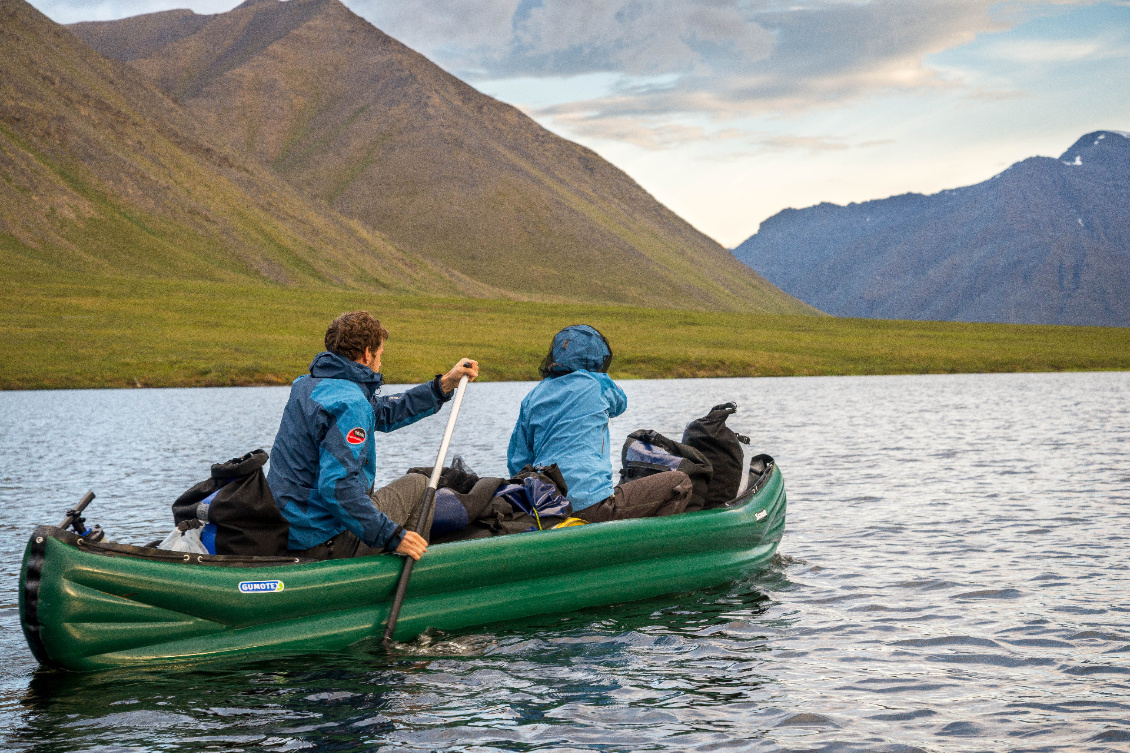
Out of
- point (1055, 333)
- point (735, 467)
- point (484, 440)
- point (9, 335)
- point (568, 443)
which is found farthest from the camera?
A: point (1055, 333)

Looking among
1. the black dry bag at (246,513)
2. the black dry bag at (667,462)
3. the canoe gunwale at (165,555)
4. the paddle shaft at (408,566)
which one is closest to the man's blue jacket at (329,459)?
the black dry bag at (246,513)

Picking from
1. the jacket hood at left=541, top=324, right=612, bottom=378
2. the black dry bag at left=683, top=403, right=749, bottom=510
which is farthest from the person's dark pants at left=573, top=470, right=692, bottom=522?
the jacket hood at left=541, top=324, right=612, bottom=378

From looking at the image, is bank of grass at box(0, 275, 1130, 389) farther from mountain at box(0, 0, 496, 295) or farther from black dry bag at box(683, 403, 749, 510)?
black dry bag at box(683, 403, 749, 510)

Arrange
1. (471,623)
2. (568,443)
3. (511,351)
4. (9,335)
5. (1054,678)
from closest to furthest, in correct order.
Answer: (1054,678), (471,623), (568,443), (9,335), (511,351)

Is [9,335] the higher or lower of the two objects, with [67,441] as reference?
higher

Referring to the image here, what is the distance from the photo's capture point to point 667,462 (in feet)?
41.1

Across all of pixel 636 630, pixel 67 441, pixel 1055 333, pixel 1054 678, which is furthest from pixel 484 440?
pixel 1055 333

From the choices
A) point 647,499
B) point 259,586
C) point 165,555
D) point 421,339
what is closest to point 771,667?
point 647,499

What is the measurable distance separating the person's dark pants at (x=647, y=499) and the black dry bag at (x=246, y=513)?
11.3 ft

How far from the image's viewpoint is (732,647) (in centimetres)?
992

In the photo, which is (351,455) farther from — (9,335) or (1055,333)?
(1055,333)

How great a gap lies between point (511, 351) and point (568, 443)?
78064 millimetres

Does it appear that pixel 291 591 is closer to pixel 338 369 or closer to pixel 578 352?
pixel 338 369

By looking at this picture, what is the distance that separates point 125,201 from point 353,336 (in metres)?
168
